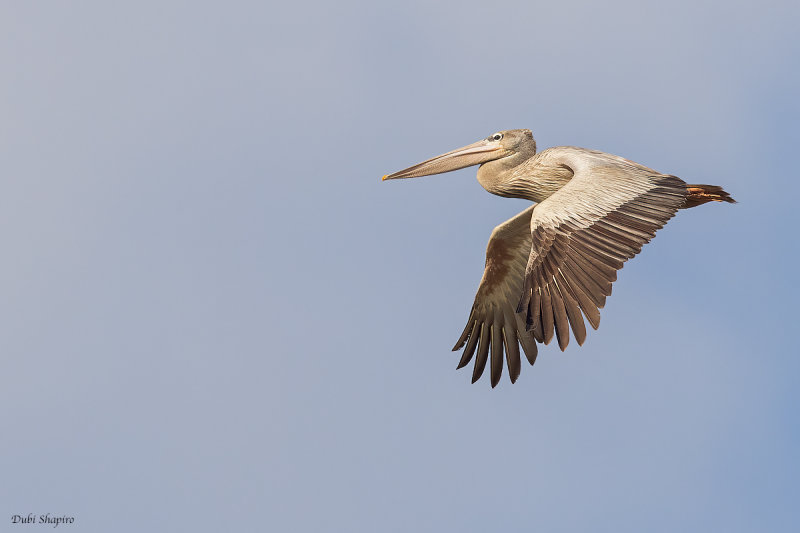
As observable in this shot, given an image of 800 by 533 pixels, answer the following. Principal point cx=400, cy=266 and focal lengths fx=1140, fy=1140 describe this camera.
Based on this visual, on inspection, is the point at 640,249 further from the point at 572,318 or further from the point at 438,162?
the point at 438,162

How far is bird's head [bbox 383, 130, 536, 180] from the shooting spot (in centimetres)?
1495

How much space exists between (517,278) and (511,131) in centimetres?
198

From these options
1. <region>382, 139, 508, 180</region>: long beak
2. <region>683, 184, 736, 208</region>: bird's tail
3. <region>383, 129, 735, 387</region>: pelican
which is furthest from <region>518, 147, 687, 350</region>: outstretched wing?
<region>382, 139, 508, 180</region>: long beak

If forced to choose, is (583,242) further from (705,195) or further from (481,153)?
(481,153)

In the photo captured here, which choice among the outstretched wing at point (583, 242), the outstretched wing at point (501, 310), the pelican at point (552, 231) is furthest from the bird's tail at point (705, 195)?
the outstretched wing at point (501, 310)

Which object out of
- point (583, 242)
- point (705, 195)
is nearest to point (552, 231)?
point (583, 242)

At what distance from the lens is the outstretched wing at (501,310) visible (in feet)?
49.4

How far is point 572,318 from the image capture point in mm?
11367

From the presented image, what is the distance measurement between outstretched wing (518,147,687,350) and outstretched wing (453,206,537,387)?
222 cm

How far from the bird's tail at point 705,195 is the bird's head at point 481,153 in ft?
7.07

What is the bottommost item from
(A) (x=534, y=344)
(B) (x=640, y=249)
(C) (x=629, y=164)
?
(A) (x=534, y=344)

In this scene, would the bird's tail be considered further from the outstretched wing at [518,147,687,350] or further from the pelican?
the outstretched wing at [518,147,687,350]

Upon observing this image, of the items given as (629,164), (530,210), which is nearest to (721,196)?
(629,164)

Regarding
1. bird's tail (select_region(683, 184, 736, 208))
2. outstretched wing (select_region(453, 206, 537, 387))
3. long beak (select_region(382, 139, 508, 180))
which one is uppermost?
long beak (select_region(382, 139, 508, 180))
